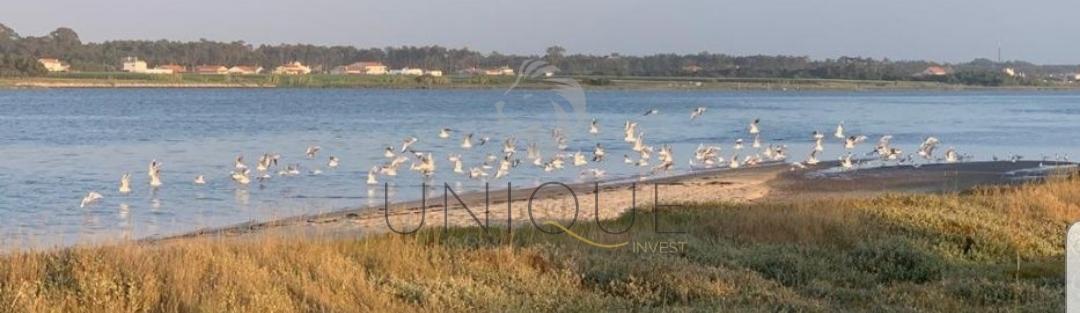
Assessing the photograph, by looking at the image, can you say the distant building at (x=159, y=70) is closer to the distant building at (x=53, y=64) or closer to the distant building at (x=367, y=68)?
the distant building at (x=53, y=64)

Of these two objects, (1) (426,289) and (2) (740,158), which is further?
(2) (740,158)

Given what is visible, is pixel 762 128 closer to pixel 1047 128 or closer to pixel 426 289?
pixel 1047 128

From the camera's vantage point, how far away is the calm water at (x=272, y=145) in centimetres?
2042

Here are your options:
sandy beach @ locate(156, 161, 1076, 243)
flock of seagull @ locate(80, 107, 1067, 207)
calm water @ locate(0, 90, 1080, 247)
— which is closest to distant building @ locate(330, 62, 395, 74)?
calm water @ locate(0, 90, 1080, 247)

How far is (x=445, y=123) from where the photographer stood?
58.3 meters

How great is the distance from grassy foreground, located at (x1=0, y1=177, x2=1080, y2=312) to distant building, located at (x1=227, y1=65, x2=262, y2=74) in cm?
13923

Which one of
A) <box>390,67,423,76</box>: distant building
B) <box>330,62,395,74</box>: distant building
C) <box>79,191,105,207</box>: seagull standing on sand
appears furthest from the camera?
<box>330,62,395,74</box>: distant building

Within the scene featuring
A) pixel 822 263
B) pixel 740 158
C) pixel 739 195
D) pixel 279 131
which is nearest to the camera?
pixel 822 263

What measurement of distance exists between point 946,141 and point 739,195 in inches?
1016

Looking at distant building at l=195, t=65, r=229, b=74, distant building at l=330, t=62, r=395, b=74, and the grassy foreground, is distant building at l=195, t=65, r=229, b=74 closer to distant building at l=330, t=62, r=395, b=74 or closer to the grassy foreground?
distant building at l=330, t=62, r=395, b=74

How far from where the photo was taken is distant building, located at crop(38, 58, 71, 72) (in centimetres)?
13273

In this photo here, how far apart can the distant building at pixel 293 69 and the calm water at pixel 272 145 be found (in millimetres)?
69110

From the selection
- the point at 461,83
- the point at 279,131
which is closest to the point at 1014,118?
the point at 279,131

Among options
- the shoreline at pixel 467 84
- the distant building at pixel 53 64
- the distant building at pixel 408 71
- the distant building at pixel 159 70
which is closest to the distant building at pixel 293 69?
the shoreline at pixel 467 84
